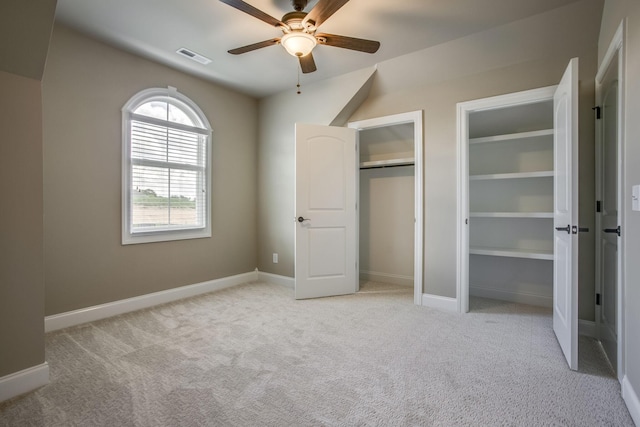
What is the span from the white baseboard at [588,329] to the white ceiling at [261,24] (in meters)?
2.61

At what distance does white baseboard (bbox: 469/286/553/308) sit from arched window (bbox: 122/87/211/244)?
3.56 meters

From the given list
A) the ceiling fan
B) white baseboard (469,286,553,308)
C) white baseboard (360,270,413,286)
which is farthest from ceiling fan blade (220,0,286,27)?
white baseboard (469,286,553,308)

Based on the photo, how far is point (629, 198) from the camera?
5.48 feet

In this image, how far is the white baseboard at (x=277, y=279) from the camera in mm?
4289

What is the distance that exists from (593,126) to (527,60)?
2.72 ft

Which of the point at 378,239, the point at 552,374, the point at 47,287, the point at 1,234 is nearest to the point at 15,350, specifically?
the point at 1,234

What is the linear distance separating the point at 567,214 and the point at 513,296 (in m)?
1.87

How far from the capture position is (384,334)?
2.65 m

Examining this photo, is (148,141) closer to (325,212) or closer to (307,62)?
(307,62)

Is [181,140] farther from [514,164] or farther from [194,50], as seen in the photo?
[514,164]

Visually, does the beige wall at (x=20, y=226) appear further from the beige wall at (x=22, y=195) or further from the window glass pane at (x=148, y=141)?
the window glass pane at (x=148, y=141)

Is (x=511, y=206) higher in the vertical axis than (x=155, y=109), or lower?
lower

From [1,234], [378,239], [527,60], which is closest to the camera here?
[1,234]

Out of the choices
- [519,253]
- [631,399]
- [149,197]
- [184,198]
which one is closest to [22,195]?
[149,197]
